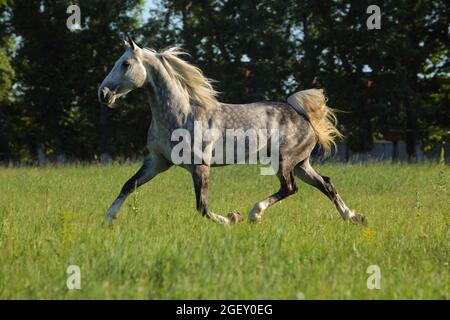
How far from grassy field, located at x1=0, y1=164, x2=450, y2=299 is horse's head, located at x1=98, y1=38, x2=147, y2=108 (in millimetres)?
1394

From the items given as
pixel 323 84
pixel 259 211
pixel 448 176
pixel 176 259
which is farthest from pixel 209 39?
pixel 176 259

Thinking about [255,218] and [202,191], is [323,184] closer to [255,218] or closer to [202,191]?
[255,218]

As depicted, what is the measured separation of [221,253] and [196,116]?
291cm

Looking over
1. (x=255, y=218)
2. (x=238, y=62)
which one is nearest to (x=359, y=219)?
(x=255, y=218)

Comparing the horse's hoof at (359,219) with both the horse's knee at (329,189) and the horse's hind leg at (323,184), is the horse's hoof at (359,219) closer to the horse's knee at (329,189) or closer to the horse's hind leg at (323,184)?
the horse's hind leg at (323,184)

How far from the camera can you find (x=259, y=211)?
8.47m

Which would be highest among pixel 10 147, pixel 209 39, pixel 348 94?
pixel 209 39

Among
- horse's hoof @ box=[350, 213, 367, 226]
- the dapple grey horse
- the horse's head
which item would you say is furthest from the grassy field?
the horse's head

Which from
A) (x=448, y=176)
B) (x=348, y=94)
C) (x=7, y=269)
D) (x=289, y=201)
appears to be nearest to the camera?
(x=7, y=269)

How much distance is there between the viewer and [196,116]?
8.32m

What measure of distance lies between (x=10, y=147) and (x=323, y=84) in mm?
18173

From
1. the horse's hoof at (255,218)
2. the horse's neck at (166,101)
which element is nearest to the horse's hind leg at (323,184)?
the horse's hoof at (255,218)
